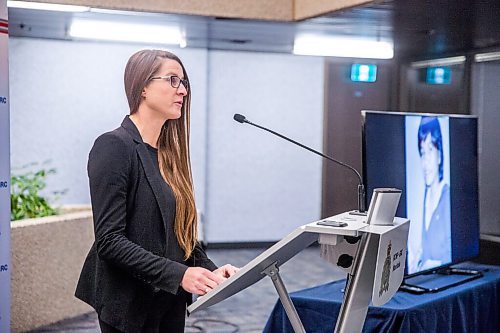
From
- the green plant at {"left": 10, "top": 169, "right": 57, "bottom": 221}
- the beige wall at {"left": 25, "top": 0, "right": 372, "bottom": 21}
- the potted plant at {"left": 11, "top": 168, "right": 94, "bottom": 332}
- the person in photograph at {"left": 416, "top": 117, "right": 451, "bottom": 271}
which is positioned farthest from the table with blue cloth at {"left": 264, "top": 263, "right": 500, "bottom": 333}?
the green plant at {"left": 10, "top": 169, "right": 57, "bottom": 221}

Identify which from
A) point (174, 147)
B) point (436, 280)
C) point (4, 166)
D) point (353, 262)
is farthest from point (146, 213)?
point (436, 280)

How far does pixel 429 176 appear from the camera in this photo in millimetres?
3281

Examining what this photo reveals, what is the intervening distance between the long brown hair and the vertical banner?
38.1 inches

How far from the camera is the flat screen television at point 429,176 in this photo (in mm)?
2986

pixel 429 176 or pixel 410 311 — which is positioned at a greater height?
pixel 429 176

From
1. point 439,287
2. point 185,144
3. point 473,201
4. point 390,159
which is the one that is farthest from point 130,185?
point 473,201

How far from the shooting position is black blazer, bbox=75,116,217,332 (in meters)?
1.95

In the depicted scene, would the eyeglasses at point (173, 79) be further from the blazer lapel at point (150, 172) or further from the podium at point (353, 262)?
the podium at point (353, 262)

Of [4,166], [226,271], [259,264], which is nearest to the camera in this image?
[259,264]

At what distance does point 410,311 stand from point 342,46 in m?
2.68

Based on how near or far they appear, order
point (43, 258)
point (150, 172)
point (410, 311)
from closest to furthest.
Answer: point (150, 172) < point (410, 311) < point (43, 258)

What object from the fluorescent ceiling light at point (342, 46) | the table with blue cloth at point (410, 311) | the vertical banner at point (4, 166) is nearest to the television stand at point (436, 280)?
the table with blue cloth at point (410, 311)

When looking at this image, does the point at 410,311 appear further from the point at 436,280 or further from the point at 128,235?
the point at 128,235

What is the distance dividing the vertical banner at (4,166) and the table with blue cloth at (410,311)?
42.5 inches
